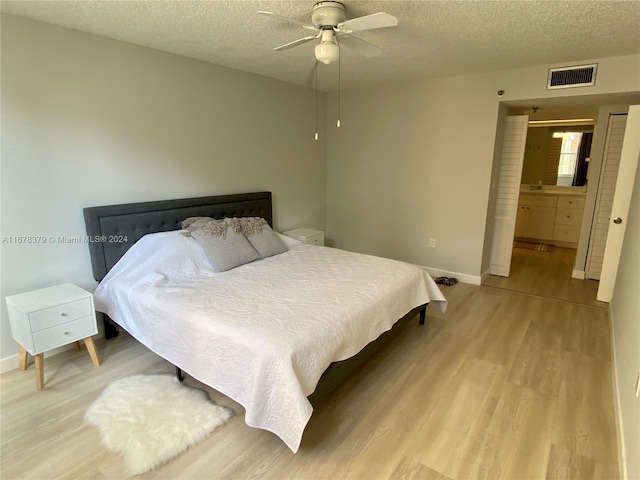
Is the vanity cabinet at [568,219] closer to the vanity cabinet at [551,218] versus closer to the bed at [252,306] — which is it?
the vanity cabinet at [551,218]

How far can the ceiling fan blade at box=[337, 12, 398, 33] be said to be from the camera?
193 centimetres

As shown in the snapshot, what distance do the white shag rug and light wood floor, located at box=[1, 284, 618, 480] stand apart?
54 millimetres

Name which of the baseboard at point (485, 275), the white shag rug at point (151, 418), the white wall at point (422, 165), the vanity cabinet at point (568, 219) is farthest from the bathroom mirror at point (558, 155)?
the white shag rug at point (151, 418)

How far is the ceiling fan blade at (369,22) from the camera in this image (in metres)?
1.93

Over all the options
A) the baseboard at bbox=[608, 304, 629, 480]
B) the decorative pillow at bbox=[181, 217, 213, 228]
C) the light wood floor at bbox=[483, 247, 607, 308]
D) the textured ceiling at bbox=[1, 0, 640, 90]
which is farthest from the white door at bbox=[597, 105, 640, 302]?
the decorative pillow at bbox=[181, 217, 213, 228]

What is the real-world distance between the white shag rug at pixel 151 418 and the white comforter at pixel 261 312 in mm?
217

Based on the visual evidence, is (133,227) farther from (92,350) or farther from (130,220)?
(92,350)

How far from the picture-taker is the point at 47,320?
2281 millimetres

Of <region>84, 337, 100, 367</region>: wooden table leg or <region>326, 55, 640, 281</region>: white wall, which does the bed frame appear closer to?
<region>84, 337, 100, 367</region>: wooden table leg

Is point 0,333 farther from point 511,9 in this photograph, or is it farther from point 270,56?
point 511,9

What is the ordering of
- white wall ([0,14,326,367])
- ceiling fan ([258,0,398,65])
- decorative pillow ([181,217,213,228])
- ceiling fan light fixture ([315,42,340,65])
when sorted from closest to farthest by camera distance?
ceiling fan ([258,0,398,65])
ceiling fan light fixture ([315,42,340,65])
white wall ([0,14,326,367])
decorative pillow ([181,217,213,228])

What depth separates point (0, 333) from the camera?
2.50 meters

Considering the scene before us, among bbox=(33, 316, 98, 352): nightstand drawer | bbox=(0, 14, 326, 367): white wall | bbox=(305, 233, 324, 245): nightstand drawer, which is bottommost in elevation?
bbox=(33, 316, 98, 352): nightstand drawer

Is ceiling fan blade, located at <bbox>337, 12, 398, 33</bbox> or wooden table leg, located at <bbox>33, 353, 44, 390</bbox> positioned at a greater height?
ceiling fan blade, located at <bbox>337, 12, 398, 33</bbox>
